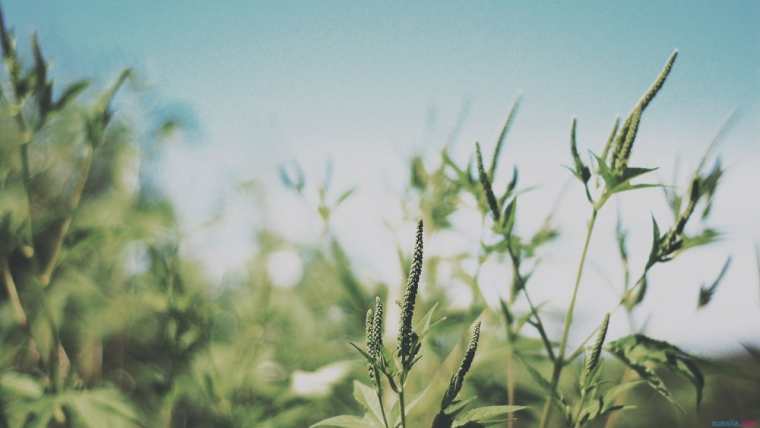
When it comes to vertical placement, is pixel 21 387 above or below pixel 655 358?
below

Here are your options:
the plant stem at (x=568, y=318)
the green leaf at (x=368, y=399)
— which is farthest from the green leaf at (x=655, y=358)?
the green leaf at (x=368, y=399)

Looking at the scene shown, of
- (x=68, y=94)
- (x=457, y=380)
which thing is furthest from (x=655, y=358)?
(x=68, y=94)

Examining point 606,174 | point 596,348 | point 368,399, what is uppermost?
point 606,174

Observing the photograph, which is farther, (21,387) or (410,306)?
(21,387)

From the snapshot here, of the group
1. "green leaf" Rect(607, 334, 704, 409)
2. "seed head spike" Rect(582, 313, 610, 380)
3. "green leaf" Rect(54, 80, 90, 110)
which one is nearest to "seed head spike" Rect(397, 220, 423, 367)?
"seed head spike" Rect(582, 313, 610, 380)

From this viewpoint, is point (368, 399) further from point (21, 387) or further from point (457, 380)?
point (21, 387)

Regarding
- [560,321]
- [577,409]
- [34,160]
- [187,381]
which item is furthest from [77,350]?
[577,409]

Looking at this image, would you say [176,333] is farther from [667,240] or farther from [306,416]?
[667,240]

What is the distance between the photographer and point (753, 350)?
1.71 ft

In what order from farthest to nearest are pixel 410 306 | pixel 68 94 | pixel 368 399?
pixel 68 94
pixel 368 399
pixel 410 306

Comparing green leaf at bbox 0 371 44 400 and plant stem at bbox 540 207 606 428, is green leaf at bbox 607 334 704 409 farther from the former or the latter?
green leaf at bbox 0 371 44 400

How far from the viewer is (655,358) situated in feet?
1.89

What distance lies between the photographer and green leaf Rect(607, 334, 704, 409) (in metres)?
0.56

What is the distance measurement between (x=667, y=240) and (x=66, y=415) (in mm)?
1049
